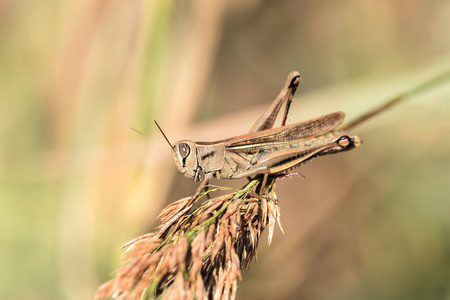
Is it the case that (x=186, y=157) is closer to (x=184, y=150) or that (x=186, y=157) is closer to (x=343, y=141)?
(x=184, y=150)

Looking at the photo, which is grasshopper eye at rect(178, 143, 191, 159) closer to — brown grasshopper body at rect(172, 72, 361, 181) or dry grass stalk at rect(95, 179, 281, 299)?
brown grasshopper body at rect(172, 72, 361, 181)

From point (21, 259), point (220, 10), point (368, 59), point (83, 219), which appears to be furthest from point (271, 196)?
point (21, 259)

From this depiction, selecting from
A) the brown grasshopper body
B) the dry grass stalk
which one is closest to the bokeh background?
the brown grasshopper body

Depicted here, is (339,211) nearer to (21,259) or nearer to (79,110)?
(79,110)

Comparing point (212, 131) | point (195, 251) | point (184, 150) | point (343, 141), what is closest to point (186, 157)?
point (184, 150)

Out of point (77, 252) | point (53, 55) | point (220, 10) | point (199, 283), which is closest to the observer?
point (199, 283)

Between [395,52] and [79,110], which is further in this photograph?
[395,52]

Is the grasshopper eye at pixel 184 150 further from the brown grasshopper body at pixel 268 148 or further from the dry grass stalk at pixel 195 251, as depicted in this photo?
the dry grass stalk at pixel 195 251

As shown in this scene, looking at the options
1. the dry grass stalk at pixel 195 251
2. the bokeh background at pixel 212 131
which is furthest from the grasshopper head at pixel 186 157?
the dry grass stalk at pixel 195 251
